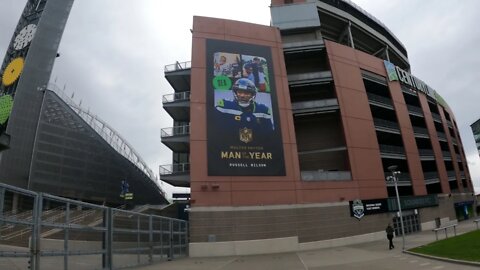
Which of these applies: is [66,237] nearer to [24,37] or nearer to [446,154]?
[446,154]

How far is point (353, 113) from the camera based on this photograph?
121 feet

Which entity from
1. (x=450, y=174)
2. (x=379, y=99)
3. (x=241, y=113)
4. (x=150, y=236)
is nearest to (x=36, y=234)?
(x=150, y=236)

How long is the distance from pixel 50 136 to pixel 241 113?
4376 cm

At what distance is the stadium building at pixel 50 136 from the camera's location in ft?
199

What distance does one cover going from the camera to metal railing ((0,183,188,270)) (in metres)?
7.72

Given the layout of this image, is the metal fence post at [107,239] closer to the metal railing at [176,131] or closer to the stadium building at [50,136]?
the metal railing at [176,131]

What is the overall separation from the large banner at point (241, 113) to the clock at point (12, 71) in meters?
49.0

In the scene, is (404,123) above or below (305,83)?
below

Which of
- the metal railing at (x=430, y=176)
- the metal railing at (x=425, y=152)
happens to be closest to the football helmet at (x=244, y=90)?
the metal railing at (x=425, y=152)

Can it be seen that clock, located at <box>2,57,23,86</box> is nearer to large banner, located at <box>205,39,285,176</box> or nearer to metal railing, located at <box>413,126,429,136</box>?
large banner, located at <box>205,39,285,176</box>

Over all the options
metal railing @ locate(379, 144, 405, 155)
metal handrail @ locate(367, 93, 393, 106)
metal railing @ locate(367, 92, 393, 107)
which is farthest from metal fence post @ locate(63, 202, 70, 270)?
metal handrail @ locate(367, 93, 393, 106)

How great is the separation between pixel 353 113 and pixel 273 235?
15187 mm

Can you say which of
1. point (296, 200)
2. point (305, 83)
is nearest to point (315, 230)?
point (296, 200)

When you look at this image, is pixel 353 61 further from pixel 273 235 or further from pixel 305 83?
pixel 273 235
